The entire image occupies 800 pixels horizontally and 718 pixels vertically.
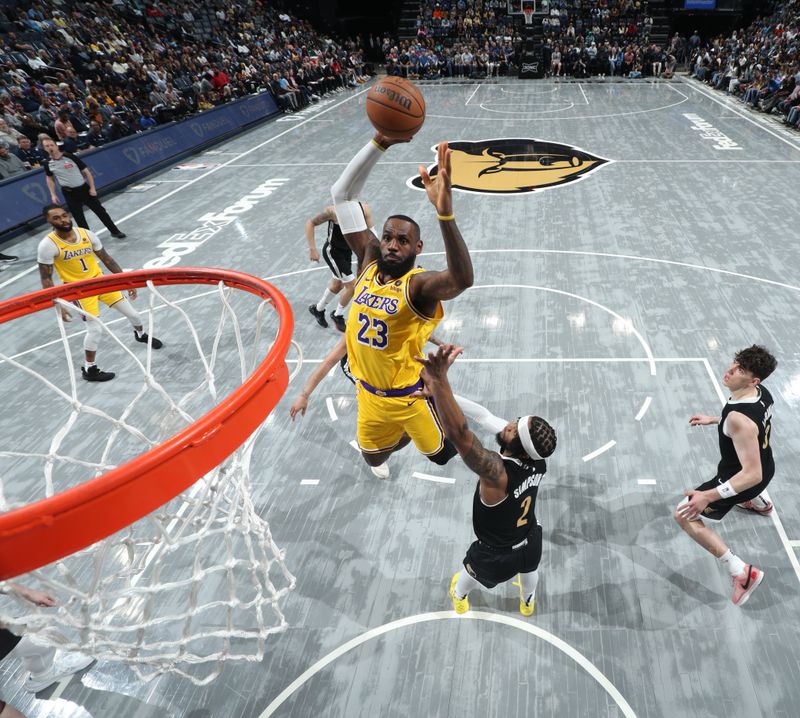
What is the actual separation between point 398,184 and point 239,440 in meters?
9.70

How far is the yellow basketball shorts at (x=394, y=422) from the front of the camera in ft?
11.9

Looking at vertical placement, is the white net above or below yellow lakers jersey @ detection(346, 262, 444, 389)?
below

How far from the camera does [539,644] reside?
10.5 feet

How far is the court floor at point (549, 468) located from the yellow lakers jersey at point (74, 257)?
1.02 m

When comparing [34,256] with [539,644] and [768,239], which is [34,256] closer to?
[539,644]

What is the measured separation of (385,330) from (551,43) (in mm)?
26108

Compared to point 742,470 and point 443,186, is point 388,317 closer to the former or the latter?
point 443,186

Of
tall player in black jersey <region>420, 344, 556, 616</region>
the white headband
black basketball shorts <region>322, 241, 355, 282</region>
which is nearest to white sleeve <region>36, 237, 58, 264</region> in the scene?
black basketball shorts <region>322, 241, 355, 282</region>

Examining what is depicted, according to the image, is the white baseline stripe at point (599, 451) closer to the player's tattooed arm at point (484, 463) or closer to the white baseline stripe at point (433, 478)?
the white baseline stripe at point (433, 478)

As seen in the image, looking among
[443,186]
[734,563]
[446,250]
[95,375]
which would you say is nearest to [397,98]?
[443,186]

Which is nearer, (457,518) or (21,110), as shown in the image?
(457,518)

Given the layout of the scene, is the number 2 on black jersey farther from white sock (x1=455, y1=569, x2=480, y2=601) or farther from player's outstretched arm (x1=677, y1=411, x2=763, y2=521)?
player's outstretched arm (x1=677, y1=411, x2=763, y2=521)

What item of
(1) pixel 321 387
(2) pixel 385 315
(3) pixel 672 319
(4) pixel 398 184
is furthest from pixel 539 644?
(4) pixel 398 184

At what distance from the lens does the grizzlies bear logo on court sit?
10.8 m
